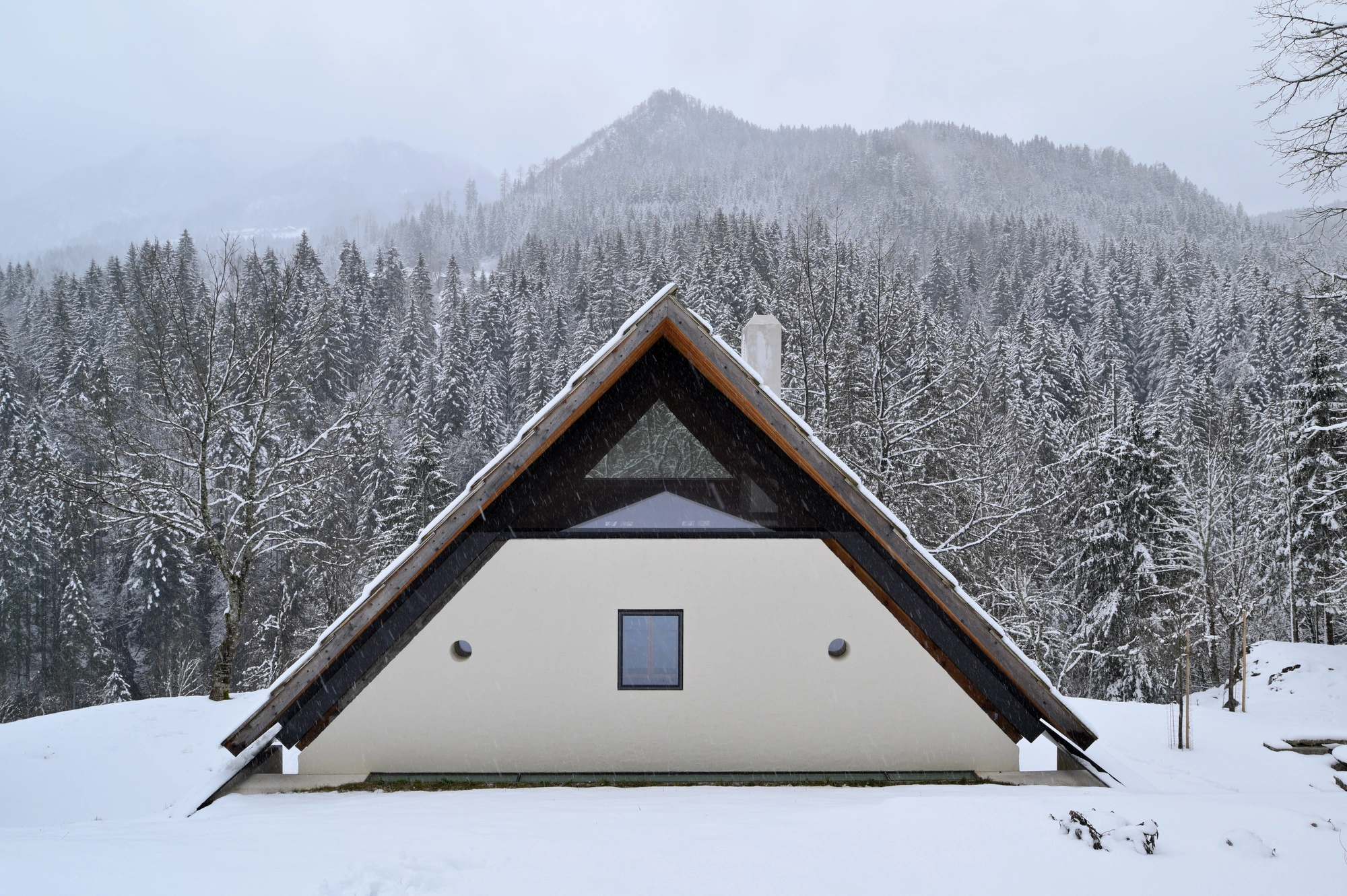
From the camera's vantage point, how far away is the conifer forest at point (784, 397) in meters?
17.3

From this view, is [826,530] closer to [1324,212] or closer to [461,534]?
[461,534]

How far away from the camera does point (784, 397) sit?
700 inches

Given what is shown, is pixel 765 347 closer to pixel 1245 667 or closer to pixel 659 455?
pixel 659 455

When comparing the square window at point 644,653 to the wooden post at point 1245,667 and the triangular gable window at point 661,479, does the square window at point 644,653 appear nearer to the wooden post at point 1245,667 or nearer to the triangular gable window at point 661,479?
the triangular gable window at point 661,479

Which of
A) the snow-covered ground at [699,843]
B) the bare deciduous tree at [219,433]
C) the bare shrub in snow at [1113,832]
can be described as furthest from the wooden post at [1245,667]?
the bare deciduous tree at [219,433]

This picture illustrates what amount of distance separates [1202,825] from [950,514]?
14796 mm

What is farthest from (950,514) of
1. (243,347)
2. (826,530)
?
(243,347)

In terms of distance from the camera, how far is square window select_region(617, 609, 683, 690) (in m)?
5.79

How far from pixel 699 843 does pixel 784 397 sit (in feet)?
47.0

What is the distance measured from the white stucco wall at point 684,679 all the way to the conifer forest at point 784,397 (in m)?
9.17

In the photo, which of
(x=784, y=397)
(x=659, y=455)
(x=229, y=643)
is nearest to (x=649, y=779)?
(x=659, y=455)

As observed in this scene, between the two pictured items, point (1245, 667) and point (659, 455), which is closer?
point (659, 455)

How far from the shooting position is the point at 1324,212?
411 inches

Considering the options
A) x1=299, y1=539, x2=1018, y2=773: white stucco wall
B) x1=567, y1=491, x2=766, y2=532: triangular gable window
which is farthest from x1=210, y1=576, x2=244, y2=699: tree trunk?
x1=567, y1=491, x2=766, y2=532: triangular gable window
